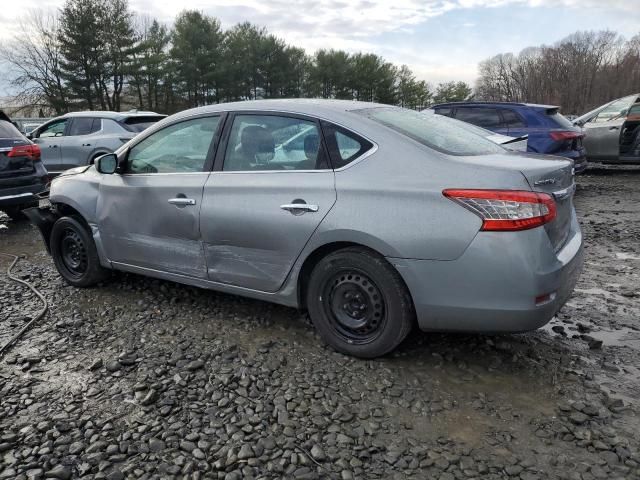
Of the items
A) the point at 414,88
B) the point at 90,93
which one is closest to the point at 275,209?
the point at 90,93

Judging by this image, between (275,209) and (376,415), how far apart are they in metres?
1.39

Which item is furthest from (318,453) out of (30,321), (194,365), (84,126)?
(84,126)

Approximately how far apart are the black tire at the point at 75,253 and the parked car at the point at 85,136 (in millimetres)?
6301

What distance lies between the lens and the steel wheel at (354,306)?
9.81 feet

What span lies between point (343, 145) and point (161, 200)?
152cm

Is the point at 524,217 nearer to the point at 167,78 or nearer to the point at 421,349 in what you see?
the point at 421,349

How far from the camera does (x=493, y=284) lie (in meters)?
2.61

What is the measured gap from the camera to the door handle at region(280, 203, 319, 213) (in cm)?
304

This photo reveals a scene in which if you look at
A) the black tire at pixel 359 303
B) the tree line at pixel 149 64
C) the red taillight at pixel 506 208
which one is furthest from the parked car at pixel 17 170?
the tree line at pixel 149 64

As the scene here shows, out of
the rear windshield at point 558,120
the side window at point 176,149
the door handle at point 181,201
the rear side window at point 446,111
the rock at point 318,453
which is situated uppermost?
the rear side window at point 446,111

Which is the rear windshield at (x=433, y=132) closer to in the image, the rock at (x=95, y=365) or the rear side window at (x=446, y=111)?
the rock at (x=95, y=365)

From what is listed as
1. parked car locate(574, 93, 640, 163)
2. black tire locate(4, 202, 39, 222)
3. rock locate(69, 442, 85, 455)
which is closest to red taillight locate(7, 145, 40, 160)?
black tire locate(4, 202, 39, 222)

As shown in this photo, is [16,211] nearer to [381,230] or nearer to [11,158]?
[11,158]

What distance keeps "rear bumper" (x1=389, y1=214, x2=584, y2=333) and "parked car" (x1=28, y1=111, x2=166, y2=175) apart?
9.21 m
